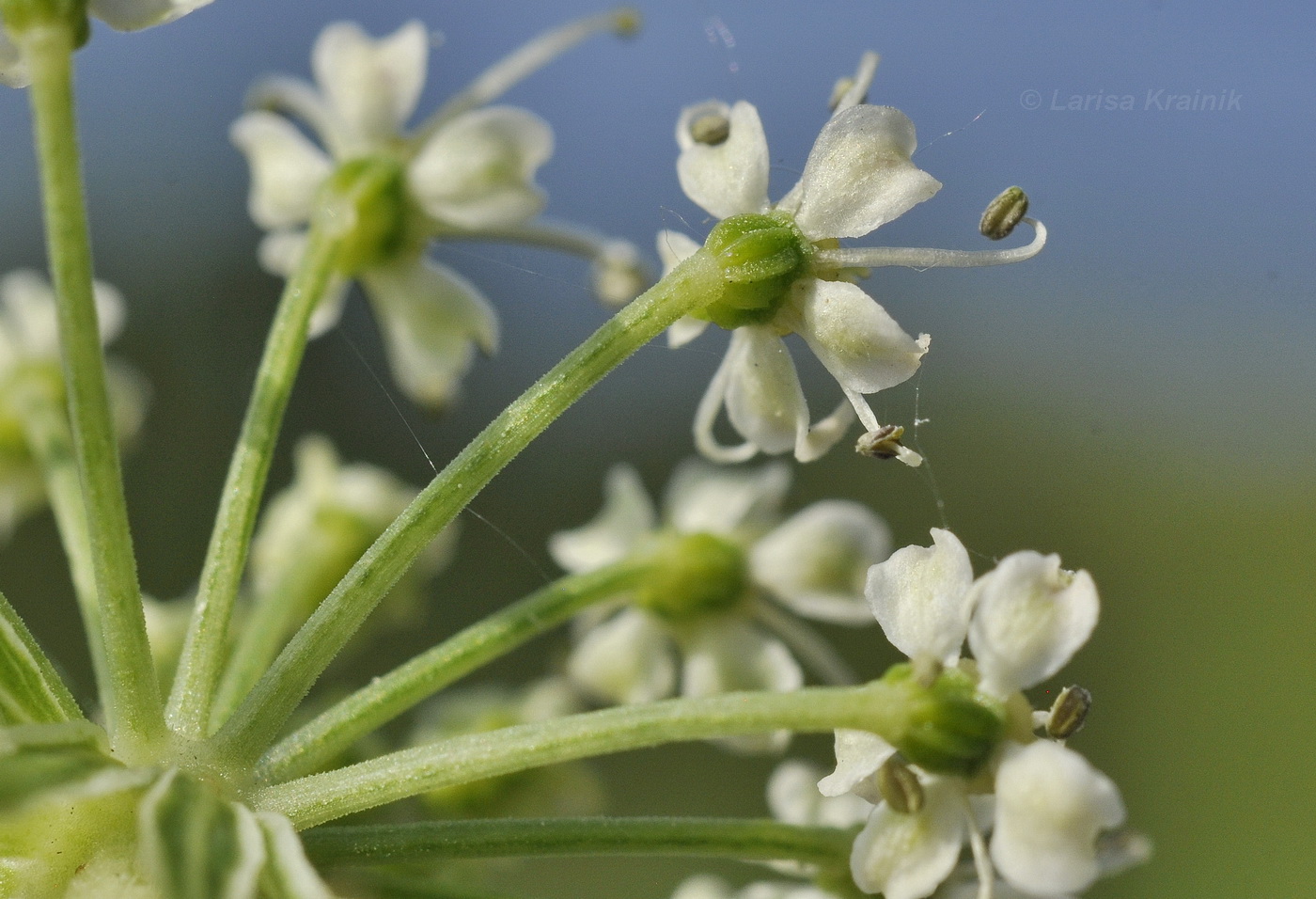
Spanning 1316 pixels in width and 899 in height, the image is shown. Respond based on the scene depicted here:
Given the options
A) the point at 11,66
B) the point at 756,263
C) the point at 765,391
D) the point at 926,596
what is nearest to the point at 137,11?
the point at 11,66

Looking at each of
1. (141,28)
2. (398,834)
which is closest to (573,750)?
(398,834)

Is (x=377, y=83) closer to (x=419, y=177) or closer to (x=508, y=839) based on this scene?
(x=419, y=177)

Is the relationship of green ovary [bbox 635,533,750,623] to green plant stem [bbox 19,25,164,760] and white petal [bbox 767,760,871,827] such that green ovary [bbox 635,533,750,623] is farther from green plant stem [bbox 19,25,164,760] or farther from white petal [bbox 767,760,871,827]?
green plant stem [bbox 19,25,164,760]

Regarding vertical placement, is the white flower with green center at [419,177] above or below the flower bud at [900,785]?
above

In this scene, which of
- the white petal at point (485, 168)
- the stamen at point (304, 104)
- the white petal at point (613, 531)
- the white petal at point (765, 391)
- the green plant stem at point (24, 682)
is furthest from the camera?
the white petal at point (613, 531)

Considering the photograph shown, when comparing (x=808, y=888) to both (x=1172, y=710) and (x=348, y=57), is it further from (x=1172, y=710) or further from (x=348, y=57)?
(x=1172, y=710)

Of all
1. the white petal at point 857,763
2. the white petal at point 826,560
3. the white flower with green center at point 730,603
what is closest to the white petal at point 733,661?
the white flower with green center at point 730,603

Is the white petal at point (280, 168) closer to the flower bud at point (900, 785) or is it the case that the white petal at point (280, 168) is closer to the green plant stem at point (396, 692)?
the green plant stem at point (396, 692)
